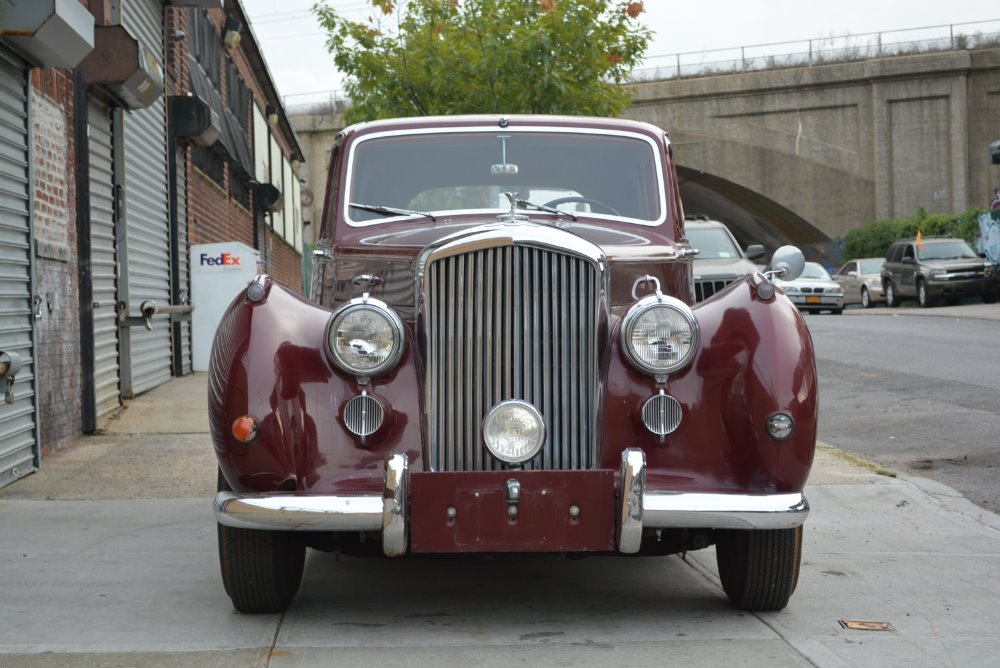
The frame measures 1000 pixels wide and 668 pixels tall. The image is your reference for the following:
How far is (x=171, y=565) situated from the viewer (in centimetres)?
594

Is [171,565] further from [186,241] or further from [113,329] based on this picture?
[186,241]

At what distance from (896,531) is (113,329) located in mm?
7694

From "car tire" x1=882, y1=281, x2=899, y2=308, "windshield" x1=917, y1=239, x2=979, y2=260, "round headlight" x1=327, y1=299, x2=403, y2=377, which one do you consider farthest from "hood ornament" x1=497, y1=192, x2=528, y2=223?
"car tire" x1=882, y1=281, x2=899, y2=308

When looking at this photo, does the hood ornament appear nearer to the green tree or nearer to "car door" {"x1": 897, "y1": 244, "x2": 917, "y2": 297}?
the green tree

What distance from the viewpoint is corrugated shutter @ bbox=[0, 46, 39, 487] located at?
27.4 feet

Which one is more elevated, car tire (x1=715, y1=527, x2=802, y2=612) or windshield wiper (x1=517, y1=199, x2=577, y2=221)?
windshield wiper (x1=517, y1=199, x2=577, y2=221)

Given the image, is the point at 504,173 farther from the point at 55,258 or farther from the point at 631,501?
the point at 55,258

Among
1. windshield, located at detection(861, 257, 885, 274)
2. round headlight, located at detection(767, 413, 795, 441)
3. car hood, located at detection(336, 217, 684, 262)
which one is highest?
windshield, located at detection(861, 257, 885, 274)

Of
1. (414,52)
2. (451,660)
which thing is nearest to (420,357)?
(451,660)

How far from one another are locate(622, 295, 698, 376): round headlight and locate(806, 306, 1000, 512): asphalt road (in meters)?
3.63

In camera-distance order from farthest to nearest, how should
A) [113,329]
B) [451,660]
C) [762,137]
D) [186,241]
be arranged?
[762,137] < [186,241] < [113,329] < [451,660]

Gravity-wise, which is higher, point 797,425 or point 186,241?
point 186,241

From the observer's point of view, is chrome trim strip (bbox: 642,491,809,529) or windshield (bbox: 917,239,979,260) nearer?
chrome trim strip (bbox: 642,491,809,529)

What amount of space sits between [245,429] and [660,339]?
148 centimetres
